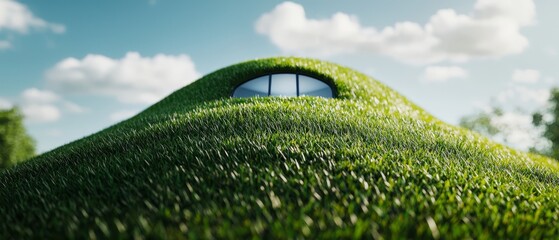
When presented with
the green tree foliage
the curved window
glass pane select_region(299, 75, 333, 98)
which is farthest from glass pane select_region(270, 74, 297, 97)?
the green tree foliage

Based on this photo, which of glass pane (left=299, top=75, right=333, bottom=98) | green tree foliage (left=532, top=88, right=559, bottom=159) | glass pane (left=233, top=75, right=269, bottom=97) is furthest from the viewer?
green tree foliage (left=532, top=88, right=559, bottom=159)

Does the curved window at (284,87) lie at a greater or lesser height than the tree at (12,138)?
greater

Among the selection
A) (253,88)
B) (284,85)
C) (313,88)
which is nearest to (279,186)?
(313,88)

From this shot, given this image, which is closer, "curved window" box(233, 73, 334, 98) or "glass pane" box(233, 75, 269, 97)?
"curved window" box(233, 73, 334, 98)

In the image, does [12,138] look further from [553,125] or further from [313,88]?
[553,125]

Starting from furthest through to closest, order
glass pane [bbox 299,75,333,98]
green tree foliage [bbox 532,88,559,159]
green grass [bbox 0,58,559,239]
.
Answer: green tree foliage [bbox 532,88,559,159], glass pane [bbox 299,75,333,98], green grass [bbox 0,58,559,239]

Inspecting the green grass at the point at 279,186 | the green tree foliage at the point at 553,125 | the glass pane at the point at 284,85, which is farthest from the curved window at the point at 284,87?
the green tree foliage at the point at 553,125

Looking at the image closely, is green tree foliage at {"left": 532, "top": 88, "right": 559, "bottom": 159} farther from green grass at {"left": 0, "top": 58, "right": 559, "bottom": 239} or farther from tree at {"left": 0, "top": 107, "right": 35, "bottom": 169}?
tree at {"left": 0, "top": 107, "right": 35, "bottom": 169}

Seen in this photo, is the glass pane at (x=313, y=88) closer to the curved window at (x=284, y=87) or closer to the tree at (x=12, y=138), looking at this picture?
the curved window at (x=284, y=87)
